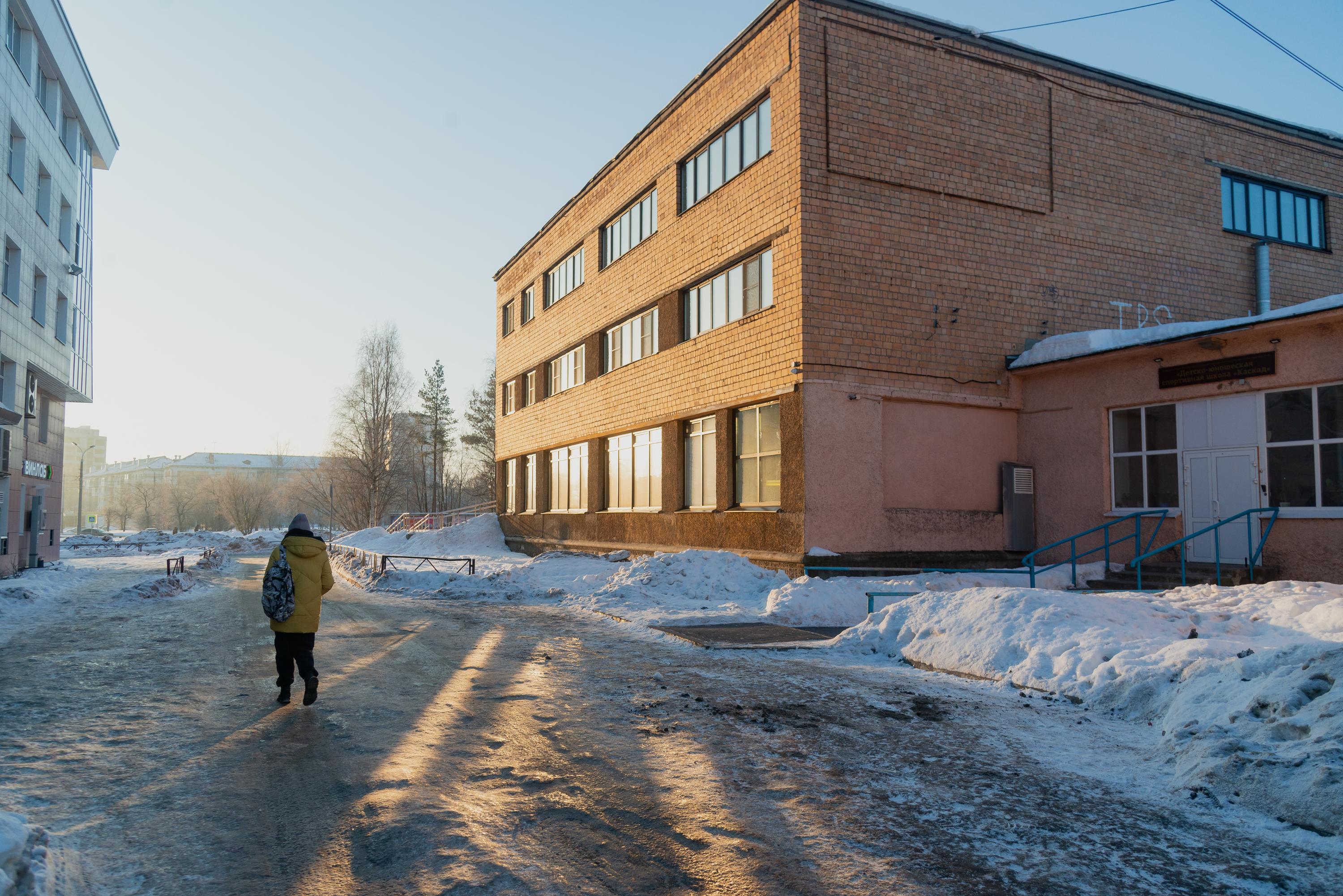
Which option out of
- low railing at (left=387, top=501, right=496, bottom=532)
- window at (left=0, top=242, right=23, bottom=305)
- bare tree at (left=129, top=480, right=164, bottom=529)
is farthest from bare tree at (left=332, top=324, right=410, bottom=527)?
bare tree at (left=129, top=480, right=164, bottom=529)

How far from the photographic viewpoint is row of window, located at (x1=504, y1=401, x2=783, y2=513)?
1927 centimetres

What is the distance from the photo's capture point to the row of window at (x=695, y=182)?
19.9 m

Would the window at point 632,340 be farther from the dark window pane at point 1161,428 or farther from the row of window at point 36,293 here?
the row of window at point 36,293

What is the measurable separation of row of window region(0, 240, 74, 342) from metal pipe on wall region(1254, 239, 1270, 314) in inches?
1255

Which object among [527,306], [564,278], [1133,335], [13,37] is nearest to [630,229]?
[564,278]

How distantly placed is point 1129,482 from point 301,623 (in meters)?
15.8

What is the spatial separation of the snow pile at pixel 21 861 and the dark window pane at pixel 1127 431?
1811cm

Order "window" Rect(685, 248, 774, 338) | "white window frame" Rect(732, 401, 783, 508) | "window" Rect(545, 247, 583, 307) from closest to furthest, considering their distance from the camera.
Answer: "white window frame" Rect(732, 401, 783, 508) → "window" Rect(685, 248, 774, 338) → "window" Rect(545, 247, 583, 307)

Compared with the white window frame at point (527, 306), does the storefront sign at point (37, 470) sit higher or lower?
lower

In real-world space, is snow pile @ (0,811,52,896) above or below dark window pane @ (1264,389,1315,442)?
below

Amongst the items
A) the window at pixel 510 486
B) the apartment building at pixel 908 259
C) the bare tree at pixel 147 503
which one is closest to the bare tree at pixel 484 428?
the window at pixel 510 486

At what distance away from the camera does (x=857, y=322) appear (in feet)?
59.3

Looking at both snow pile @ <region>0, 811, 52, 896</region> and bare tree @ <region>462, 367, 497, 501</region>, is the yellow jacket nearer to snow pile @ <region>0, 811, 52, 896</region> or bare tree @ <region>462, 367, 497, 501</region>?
snow pile @ <region>0, 811, 52, 896</region>

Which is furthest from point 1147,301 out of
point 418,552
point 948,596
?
point 418,552
